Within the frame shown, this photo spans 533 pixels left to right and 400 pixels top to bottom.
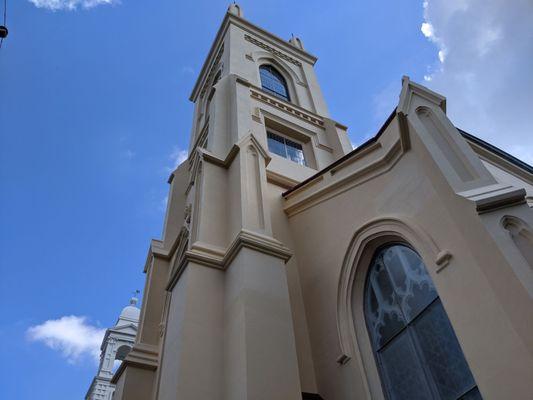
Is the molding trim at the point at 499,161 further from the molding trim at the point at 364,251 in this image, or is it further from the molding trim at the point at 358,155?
the molding trim at the point at 364,251

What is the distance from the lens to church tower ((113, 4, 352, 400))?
5.35 meters

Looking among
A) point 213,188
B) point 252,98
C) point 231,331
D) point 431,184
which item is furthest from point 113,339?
point 431,184

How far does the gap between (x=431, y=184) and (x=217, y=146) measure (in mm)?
5906

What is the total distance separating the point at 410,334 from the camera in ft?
19.1

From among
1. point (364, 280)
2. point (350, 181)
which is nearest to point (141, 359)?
point (364, 280)

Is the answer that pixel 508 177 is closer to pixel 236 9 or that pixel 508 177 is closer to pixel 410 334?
pixel 410 334

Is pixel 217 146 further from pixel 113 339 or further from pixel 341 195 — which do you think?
pixel 113 339

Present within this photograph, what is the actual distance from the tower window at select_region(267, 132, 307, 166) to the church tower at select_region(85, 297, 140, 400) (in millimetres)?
15025

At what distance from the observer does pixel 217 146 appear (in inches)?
416

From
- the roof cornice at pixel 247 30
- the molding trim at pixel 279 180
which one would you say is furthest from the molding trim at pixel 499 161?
the roof cornice at pixel 247 30

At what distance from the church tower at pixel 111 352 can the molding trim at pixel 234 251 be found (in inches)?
707

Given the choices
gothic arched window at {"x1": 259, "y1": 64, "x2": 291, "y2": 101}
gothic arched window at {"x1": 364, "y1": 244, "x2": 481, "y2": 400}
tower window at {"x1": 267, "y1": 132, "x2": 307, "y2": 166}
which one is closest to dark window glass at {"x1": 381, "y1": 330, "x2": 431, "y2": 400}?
gothic arched window at {"x1": 364, "y1": 244, "x2": 481, "y2": 400}

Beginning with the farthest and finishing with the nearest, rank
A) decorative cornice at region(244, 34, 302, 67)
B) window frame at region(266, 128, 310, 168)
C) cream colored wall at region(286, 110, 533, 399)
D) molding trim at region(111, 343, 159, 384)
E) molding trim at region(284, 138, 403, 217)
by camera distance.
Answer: decorative cornice at region(244, 34, 302, 67) < window frame at region(266, 128, 310, 168) < molding trim at region(111, 343, 159, 384) < molding trim at region(284, 138, 403, 217) < cream colored wall at region(286, 110, 533, 399)

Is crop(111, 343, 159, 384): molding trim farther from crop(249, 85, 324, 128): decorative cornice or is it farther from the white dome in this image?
the white dome
